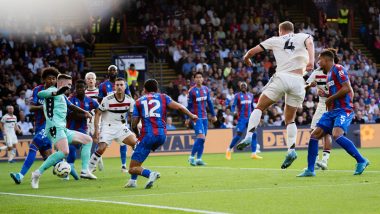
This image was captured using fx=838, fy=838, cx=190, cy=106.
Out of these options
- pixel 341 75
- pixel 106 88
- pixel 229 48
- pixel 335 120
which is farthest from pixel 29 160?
pixel 229 48

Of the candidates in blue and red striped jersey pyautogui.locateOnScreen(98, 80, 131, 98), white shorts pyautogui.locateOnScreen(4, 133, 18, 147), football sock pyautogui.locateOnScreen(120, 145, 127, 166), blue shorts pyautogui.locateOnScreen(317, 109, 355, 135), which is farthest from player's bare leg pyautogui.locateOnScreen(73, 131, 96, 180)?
white shorts pyautogui.locateOnScreen(4, 133, 18, 147)

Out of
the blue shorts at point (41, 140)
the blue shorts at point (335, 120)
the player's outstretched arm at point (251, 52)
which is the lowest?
the blue shorts at point (41, 140)

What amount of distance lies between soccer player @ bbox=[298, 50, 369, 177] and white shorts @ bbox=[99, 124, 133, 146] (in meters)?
4.75

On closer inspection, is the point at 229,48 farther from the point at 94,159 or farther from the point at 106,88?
the point at 94,159

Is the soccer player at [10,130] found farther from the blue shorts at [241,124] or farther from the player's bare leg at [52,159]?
the player's bare leg at [52,159]

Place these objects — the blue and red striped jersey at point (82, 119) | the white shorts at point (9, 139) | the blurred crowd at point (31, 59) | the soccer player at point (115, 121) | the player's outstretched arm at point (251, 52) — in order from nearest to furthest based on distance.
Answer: the player's outstretched arm at point (251, 52) → the soccer player at point (115, 121) → the blue and red striped jersey at point (82, 119) → the white shorts at point (9, 139) → the blurred crowd at point (31, 59)

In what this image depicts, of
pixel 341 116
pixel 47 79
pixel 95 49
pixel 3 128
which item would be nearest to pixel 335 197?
pixel 341 116

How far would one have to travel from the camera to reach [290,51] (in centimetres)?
1570

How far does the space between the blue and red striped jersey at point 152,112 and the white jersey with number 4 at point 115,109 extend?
4.08 metres

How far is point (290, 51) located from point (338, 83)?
1.29 m

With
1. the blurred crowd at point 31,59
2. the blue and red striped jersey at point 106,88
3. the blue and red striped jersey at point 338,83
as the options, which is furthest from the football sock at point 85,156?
the blurred crowd at point 31,59

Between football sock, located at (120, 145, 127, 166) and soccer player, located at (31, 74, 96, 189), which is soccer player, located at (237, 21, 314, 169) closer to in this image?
soccer player, located at (31, 74, 96, 189)

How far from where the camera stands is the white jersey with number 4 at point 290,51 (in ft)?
51.5

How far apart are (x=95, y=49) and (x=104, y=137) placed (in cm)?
2033
